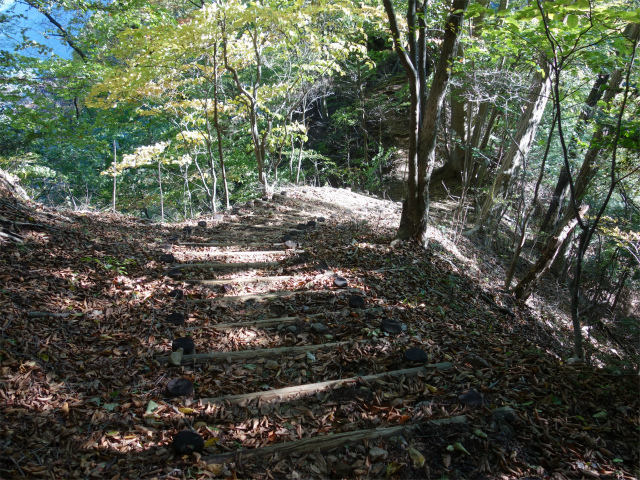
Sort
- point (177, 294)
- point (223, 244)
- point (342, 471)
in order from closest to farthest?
point (342, 471)
point (177, 294)
point (223, 244)

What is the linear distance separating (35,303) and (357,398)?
2.96m

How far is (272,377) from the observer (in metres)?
2.78

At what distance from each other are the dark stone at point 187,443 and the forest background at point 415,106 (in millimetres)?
3325

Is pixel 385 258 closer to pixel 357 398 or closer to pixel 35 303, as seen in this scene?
pixel 357 398

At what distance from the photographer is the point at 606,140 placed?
3.83 m

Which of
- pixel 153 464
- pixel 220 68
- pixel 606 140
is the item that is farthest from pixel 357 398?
pixel 220 68

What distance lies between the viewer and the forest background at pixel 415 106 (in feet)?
14.0

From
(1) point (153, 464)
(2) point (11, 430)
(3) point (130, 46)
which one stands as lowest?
(1) point (153, 464)

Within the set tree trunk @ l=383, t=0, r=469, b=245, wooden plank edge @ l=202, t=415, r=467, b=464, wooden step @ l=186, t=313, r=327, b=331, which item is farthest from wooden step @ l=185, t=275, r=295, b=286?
wooden plank edge @ l=202, t=415, r=467, b=464

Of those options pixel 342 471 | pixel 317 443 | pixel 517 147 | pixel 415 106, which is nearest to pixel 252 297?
pixel 317 443

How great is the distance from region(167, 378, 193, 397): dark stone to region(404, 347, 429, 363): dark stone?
5.62 feet

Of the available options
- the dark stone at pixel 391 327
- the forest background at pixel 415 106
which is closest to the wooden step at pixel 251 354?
the dark stone at pixel 391 327

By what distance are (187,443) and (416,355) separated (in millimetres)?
1797

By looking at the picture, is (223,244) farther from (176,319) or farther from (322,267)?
(176,319)
